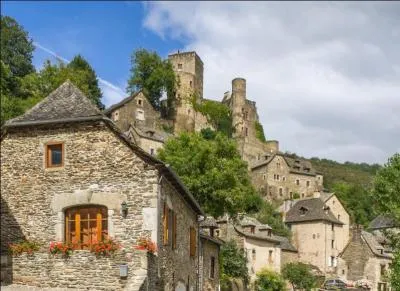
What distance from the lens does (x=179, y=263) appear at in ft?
70.4

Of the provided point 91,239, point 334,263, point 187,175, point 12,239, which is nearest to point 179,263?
point 91,239

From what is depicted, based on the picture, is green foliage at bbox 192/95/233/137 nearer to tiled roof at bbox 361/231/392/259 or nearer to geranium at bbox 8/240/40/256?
tiled roof at bbox 361/231/392/259

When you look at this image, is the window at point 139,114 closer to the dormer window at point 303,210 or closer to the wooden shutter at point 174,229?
the dormer window at point 303,210

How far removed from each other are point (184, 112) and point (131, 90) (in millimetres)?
9490

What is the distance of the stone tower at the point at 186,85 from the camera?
91188 mm

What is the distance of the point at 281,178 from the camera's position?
298 feet

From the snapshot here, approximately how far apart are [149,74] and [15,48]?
57.6 ft

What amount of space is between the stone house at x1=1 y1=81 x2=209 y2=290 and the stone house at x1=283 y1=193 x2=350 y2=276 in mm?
47864

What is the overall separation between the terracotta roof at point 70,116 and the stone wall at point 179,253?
618 millimetres

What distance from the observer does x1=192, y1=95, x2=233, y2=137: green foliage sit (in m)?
93.9

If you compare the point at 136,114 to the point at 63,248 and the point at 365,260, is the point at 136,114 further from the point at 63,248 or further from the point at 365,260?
the point at 63,248

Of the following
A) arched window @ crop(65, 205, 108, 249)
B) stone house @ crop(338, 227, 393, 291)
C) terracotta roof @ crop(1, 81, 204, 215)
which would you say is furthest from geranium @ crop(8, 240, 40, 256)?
stone house @ crop(338, 227, 393, 291)

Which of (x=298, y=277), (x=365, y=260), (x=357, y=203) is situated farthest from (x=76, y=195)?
(x=357, y=203)

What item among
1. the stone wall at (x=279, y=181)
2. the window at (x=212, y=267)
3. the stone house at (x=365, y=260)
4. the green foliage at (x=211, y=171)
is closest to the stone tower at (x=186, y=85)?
the stone wall at (x=279, y=181)
